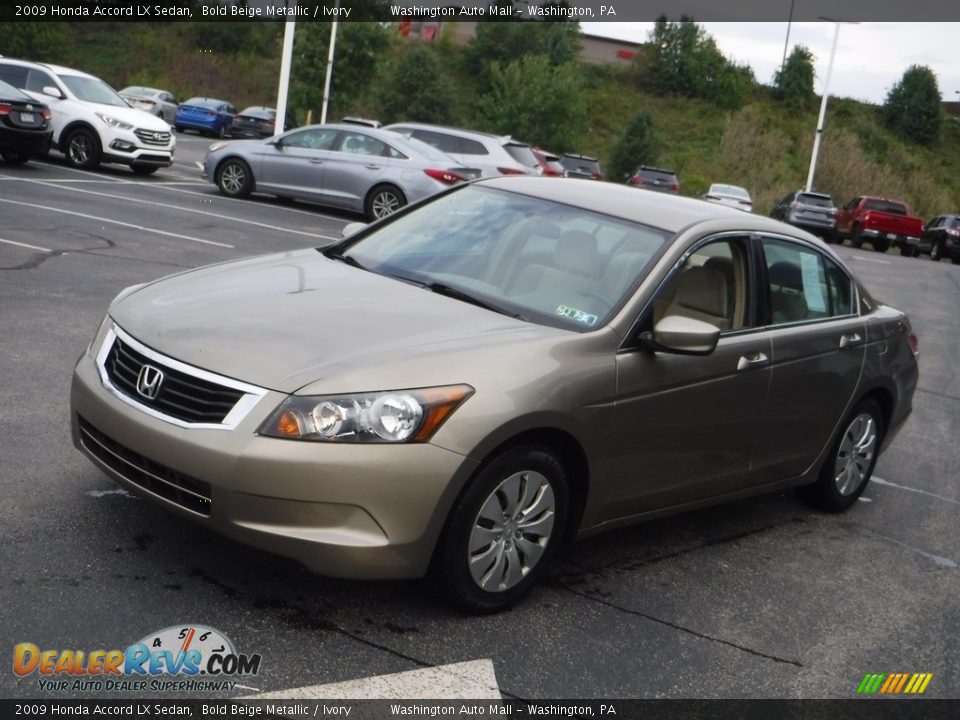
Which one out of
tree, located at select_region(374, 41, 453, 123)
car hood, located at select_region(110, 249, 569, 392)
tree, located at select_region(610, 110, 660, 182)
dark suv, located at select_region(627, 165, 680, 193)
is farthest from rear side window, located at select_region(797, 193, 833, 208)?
car hood, located at select_region(110, 249, 569, 392)

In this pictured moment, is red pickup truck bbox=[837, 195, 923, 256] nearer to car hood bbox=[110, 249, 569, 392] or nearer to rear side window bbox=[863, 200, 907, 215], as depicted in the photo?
rear side window bbox=[863, 200, 907, 215]

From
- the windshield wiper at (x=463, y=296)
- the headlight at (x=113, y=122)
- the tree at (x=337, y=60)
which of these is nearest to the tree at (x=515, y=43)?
the tree at (x=337, y=60)

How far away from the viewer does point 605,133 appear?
68.2m

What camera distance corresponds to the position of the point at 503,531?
4.26m

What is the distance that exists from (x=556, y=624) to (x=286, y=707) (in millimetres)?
1234

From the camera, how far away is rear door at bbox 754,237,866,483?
5.50 meters

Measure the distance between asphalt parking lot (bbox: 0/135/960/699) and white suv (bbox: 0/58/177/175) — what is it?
1320cm

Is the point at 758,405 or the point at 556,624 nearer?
the point at 556,624

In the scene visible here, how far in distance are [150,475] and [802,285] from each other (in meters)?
3.31

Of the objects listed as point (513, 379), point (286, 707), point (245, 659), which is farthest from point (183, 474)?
point (513, 379)

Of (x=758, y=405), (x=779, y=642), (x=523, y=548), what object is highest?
(x=758, y=405)

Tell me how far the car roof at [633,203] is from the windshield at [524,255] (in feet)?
0.23

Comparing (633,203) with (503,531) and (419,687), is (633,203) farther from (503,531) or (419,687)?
(419,687)

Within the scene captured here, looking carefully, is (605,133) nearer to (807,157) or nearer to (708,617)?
(807,157)
